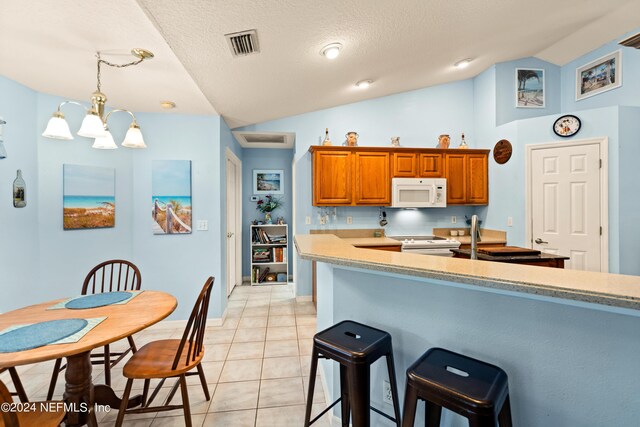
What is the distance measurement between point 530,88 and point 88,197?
5718 millimetres

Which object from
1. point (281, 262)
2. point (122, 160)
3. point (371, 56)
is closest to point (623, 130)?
point (371, 56)

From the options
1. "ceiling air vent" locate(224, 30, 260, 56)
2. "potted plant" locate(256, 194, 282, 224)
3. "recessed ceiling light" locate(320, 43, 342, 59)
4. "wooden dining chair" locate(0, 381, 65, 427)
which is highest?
"recessed ceiling light" locate(320, 43, 342, 59)

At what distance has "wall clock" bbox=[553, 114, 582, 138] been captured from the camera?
331cm

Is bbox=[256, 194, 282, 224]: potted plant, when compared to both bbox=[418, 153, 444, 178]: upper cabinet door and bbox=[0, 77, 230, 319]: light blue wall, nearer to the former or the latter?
bbox=[0, 77, 230, 319]: light blue wall

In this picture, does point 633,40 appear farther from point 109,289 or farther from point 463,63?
point 109,289

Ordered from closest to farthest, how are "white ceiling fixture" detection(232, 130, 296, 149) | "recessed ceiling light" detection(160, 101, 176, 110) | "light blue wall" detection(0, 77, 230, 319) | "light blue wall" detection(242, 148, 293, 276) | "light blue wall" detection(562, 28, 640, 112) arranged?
1. "light blue wall" detection(0, 77, 230, 319)
2. "recessed ceiling light" detection(160, 101, 176, 110)
3. "light blue wall" detection(562, 28, 640, 112)
4. "white ceiling fixture" detection(232, 130, 296, 149)
5. "light blue wall" detection(242, 148, 293, 276)

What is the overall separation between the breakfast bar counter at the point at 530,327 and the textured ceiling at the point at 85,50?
1806 mm

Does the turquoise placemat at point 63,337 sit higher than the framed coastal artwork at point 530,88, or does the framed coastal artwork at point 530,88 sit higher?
the framed coastal artwork at point 530,88

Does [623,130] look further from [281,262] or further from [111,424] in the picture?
[111,424]

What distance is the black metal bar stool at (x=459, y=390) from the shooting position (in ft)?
3.03

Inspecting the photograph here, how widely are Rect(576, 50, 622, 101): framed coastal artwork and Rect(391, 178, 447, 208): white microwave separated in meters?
2.15

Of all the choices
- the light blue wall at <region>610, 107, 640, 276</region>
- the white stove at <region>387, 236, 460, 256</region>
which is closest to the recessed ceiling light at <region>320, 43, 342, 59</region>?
the white stove at <region>387, 236, 460, 256</region>

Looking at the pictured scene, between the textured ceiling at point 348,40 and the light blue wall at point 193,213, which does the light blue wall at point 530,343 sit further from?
the light blue wall at point 193,213

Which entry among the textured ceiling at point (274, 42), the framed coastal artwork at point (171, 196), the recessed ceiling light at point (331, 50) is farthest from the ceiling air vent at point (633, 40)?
the framed coastal artwork at point (171, 196)
